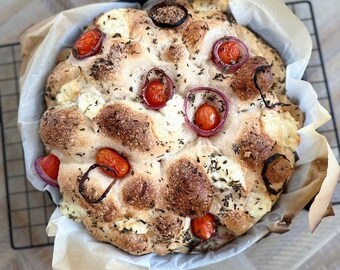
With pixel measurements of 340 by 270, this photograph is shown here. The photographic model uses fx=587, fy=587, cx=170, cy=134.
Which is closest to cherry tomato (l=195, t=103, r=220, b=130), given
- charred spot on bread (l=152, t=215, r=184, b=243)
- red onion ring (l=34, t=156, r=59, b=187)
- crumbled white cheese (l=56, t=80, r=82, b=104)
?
charred spot on bread (l=152, t=215, r=184, b=243)

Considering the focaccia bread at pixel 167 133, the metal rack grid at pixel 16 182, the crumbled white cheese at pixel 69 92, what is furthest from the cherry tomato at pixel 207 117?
the metal rack grid at pixel 16 182

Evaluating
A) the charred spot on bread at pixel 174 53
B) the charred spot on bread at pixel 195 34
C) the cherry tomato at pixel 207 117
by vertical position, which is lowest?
the cherry tomato at pixel 207 117

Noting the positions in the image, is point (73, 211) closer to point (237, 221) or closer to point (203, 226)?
point (203, 226)

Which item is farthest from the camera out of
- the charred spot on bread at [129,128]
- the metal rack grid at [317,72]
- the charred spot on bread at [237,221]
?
the metal rack grid at [317,72]

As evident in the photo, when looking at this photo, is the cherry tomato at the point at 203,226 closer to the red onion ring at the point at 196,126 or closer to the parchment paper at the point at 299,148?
the parchment paper at the point at 299,148

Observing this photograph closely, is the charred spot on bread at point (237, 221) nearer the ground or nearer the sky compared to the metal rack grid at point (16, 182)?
nearer the sky

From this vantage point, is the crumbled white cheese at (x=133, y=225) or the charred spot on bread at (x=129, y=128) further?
the crumbled white cheese at (x=133, y=225)

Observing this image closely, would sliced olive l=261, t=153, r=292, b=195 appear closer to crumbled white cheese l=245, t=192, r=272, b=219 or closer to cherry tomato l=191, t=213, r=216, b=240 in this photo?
crumbled white cheese l=245, t=192, r=272, b=219

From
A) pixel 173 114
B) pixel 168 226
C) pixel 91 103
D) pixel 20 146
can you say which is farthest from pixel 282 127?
pixel 20 146
